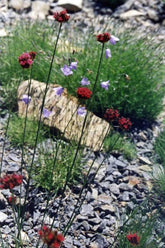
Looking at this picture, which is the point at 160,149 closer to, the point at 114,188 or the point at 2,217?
the point at 114,188

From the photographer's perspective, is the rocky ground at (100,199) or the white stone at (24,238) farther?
the rocky ground at (100,199)

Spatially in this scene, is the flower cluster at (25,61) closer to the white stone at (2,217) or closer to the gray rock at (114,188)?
the white stone at (2,217)

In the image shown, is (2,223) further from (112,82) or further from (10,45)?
(10,45)

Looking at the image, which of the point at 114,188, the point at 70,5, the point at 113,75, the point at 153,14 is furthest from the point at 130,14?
the point at 114,188

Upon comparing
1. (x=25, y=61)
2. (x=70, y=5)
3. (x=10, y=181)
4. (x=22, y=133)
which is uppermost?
(x=25, y=61)

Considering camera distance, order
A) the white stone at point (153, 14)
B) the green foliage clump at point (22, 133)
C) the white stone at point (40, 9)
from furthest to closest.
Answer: the white stone at point (153, 14) → the white stone at point (40, 9) → the green foliage clump at point (22, 133)

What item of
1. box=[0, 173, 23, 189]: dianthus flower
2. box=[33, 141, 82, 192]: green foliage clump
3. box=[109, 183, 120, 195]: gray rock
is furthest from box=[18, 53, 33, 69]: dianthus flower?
box=[109, 183, 120, 195]: gray rock

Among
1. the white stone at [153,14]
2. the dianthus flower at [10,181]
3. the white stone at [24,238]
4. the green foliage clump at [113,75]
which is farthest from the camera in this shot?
the white stone at [153,14]

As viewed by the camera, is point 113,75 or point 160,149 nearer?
point 160,149

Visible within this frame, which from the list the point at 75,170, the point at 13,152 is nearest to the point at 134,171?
the point at 75,170

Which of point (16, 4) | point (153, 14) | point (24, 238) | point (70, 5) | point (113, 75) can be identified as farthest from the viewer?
point (153, 14)

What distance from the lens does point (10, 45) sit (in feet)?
16.5

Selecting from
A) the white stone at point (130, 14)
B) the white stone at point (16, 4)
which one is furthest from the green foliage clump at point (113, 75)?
the white stone at point (130, 14)

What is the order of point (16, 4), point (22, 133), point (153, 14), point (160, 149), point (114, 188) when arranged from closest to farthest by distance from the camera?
1. point (114, 188)
2. point (22, 133)
3. point (160, 149)
4. point (16, 4)
5. point (153, 14)
